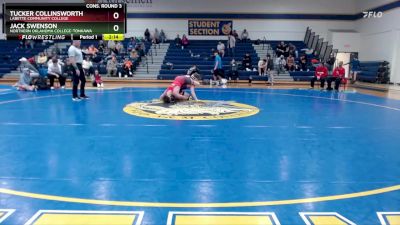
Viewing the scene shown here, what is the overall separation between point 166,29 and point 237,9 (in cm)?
630

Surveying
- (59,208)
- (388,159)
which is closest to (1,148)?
(59,208)

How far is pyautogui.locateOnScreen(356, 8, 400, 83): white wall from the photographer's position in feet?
73.3

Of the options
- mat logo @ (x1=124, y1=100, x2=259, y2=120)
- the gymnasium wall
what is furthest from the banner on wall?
mat logo @ (x1=124, y1=100, x2=259, y2=120)

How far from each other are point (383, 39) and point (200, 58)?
13.6 metres

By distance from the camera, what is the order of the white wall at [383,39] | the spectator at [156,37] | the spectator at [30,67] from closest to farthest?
the spectator at [30,67] → the white wall at [383,39] → the spectator at [156,37]

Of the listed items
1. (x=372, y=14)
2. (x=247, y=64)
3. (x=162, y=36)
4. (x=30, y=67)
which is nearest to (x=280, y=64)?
(x=247, y=64)

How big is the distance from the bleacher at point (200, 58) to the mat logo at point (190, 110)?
1161 centimetres

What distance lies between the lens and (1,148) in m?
4.84

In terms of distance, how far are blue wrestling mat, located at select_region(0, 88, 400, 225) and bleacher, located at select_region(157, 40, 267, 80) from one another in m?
A: 14.2

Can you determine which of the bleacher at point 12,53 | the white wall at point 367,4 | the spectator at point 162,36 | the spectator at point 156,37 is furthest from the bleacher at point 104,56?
the white wall at point 367,4

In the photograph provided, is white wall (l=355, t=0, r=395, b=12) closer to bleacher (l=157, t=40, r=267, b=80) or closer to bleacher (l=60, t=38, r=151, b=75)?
bleacher (l=157, t=40, r=267, b=80)

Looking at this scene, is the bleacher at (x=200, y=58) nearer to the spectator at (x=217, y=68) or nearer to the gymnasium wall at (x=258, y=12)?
the gymnasium wall at (x=258, y=12)

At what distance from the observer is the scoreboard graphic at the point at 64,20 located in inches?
541

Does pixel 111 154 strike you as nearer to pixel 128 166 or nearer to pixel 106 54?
pixel 128 166
